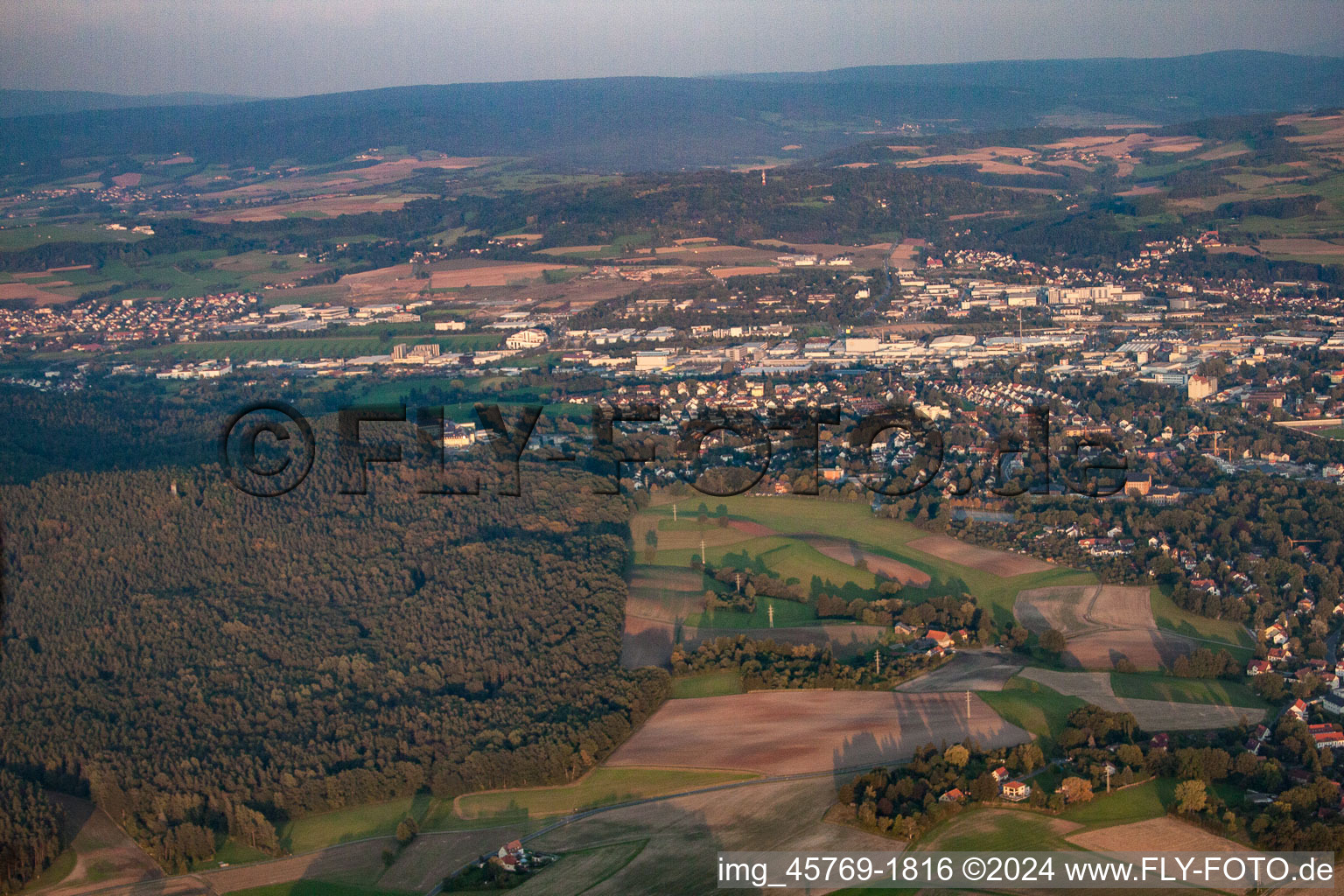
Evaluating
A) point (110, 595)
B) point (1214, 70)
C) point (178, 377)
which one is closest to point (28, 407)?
point (178, 377)

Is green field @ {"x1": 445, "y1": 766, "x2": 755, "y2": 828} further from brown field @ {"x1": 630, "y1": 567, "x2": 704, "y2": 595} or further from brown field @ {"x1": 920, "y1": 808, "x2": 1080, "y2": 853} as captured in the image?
brown field @ {"x1": 630, "y1": 567, "x2": 704, "y2": 595}

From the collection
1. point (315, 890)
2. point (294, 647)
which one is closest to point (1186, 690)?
point (315, 890)

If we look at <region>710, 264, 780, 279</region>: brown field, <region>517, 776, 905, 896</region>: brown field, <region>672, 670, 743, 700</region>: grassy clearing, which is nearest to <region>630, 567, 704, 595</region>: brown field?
<region>672, 670, 743, 700</region>: grassy clearing

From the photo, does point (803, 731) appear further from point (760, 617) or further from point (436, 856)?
point (436, 856)

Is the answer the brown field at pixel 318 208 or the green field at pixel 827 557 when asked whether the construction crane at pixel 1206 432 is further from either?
the brown field at pixel 318 208

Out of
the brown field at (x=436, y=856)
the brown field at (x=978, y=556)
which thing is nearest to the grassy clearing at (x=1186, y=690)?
the brown field at (x=978, y=556)
